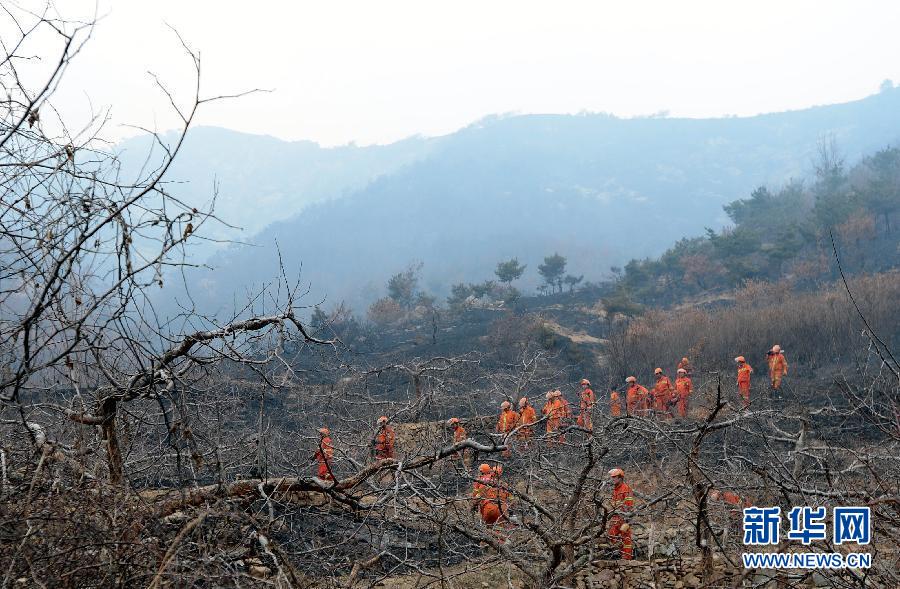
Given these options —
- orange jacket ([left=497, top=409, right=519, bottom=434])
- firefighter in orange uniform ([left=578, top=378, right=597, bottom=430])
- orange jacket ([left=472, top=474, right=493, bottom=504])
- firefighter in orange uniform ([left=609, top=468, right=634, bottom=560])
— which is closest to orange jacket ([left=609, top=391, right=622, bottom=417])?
firefighter in orange uniform ([left=578, top=378, right=597, bottom=430])

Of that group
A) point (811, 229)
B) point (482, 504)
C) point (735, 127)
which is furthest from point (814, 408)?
point (735, 127)

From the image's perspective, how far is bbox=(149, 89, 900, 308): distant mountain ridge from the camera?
3127 inches

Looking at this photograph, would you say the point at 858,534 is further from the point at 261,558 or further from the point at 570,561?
the point at 261,558

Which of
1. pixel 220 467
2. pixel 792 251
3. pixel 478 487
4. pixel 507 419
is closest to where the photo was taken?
pixel 220 467

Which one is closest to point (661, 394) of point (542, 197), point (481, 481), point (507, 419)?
point (507, 419)

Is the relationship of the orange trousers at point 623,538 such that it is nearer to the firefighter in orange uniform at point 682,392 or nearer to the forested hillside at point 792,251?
the firefighter in orange uniform at point 682,392

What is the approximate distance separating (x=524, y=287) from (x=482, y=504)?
61003mm

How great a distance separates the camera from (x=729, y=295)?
3462 centimetres

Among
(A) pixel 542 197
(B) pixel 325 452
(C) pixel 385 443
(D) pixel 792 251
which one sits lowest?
(D) pixel 792 251

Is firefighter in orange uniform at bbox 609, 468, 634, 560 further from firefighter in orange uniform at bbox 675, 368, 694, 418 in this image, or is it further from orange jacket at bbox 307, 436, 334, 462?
firefighter in orange uniform at bbox 675, 368, 694, 418

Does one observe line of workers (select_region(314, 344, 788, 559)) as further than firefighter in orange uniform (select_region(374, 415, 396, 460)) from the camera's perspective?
Yes

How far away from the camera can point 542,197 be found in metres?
99.9

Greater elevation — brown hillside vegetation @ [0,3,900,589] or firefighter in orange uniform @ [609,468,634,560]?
brown hillside vegetation @ [0,3,900,589]

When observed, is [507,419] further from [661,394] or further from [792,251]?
[792,251]
